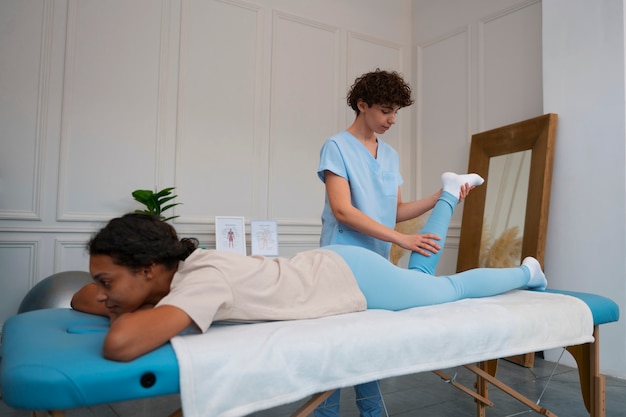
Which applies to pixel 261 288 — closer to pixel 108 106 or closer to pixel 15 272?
pixel 15 272

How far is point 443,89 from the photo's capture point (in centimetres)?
400

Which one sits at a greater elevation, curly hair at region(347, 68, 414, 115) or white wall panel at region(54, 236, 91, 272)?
curly hair at region(347, 68, 414, 115)

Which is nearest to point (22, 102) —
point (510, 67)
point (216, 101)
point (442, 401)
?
point (216, 101)

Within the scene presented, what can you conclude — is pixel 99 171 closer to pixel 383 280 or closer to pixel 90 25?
pixel 90 25

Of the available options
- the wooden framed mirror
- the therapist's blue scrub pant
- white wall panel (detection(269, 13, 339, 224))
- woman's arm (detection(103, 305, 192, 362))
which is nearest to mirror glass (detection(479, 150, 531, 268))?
the wooden framed mirror

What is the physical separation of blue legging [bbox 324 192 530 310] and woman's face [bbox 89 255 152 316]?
515mm

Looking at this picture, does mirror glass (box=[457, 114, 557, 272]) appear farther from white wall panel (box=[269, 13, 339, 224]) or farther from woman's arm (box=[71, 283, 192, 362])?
woman's arm (box=[71, 283, 192, 362])

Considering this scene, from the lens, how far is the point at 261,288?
1.12 meters

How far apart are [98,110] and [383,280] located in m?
2.39

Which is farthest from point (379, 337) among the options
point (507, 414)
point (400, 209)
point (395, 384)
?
point (395, 384)

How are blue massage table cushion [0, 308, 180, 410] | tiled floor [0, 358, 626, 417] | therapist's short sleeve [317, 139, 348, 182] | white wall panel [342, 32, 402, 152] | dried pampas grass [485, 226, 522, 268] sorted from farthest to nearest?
white wall panel [342, 32, 402, 152] → dried pampas grass [485, 226, 522, 268] → tiled floor [0, 358, 626, 417] → therapist's short sleeve [317, 139, 348, 182] → blue massage table cushion [0, 308, 180, 410]

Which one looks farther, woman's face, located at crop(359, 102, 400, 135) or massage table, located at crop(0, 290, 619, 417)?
woman's face, located at crop(359, 102, 400, 135)

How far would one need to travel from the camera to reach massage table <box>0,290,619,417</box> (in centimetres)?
81

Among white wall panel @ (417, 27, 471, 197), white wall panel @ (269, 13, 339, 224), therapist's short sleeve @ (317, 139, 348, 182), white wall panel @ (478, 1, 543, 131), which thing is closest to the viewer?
therapist's short sleeve @ (317, 139, 348, 182)
